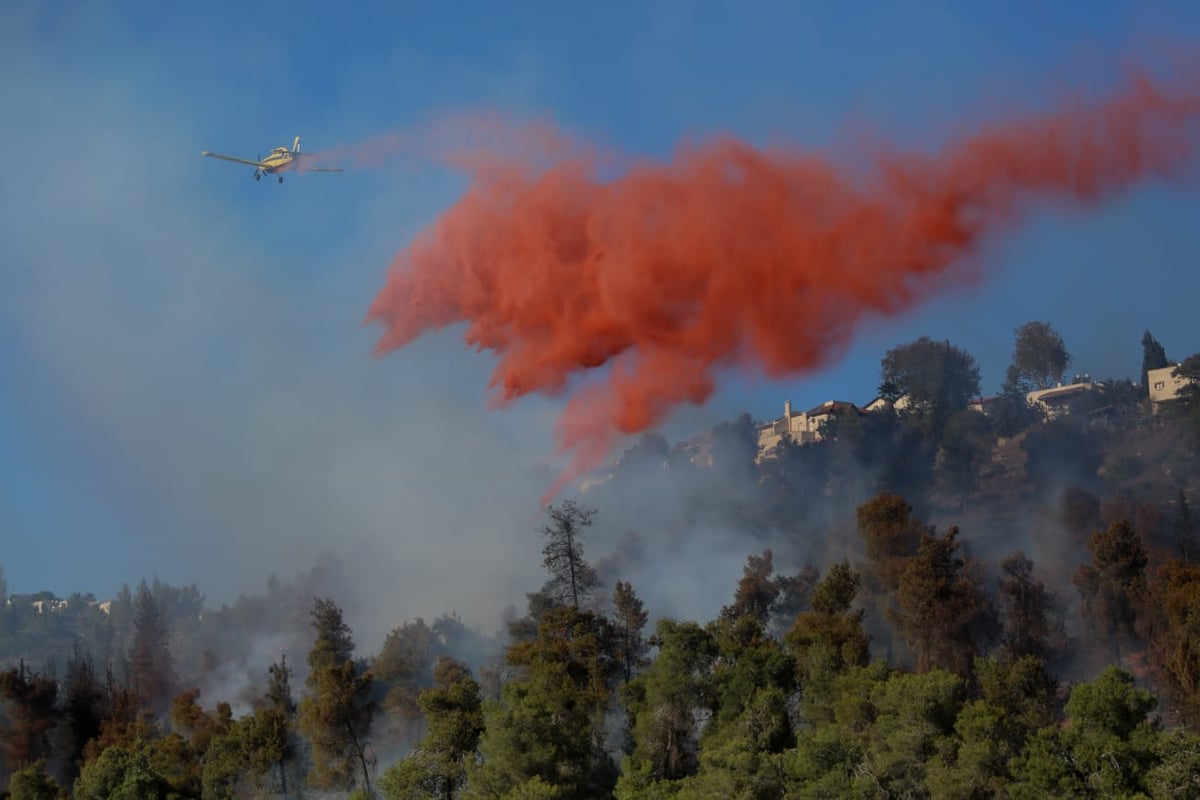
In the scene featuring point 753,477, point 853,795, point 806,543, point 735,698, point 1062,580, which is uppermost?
point 753,477

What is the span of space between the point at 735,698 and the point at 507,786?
952 centimetres

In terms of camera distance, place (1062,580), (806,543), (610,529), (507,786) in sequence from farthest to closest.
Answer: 1. (610,529)
2. (806,543)
3. (1062,580)
4. (507,786)

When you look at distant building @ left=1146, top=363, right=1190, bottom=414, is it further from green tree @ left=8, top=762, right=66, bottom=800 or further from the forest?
green tree @ left=8, top=762, right=66, bottom=800

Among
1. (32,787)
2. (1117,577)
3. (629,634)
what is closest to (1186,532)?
(1117,577)

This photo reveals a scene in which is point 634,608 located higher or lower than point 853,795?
higher

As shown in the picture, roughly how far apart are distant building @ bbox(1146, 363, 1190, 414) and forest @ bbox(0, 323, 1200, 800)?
4.61 meters

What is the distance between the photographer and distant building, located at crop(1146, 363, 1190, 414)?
382 ft

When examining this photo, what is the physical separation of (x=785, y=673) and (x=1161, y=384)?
80.8m

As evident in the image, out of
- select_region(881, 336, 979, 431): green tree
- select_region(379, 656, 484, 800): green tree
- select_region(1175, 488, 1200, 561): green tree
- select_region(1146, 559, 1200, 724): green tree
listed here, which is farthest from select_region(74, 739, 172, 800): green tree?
select_region(881, 336, 979, 431): green tree

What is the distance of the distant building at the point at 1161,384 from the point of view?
116 m

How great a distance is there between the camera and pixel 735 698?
49.7m

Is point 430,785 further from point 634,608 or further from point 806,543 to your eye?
point 806,543

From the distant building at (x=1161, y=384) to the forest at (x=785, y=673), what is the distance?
15.1 ft

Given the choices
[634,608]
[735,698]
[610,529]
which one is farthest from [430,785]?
[610,529]
